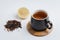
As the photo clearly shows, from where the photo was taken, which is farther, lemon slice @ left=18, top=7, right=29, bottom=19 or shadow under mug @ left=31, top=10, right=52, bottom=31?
lemon slice @ left=18, top=7, right=29, bottom=19

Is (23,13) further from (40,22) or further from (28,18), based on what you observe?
(40,22)

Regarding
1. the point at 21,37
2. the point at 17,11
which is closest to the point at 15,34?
the point at 21,37

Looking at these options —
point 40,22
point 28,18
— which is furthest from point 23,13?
point 40,22

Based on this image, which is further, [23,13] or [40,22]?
[23,13]

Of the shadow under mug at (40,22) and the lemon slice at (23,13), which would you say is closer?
the shadow under mug at (40,22)
